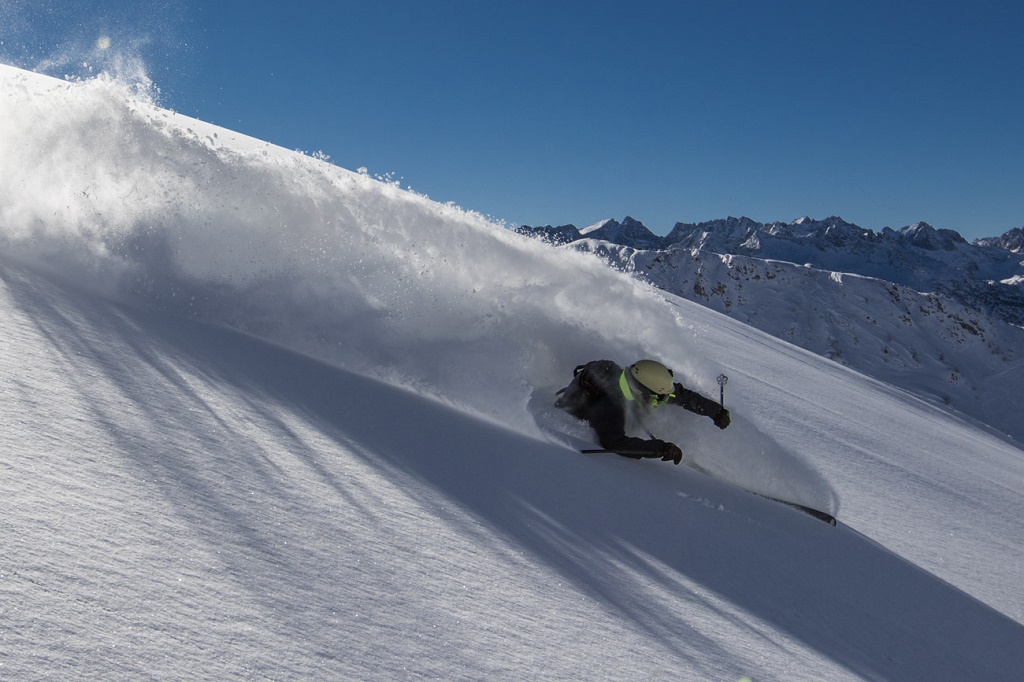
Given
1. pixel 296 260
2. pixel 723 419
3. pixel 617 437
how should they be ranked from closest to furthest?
pixel 617 437, pixel 723 419, pixel 296 260

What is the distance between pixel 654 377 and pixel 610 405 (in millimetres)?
350

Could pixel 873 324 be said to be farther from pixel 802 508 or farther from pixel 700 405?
pixel 700 405

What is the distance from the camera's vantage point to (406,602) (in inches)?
75.6

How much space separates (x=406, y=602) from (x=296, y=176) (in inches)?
163

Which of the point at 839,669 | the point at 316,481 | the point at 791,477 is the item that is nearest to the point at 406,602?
the point at 316,481

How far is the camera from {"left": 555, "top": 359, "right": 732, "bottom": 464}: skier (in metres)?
4.23

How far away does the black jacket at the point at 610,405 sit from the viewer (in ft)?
13.9

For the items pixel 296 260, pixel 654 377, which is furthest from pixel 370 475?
pixel 296 260

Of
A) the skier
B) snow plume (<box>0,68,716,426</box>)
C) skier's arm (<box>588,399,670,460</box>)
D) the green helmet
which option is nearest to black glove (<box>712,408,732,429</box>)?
the skier

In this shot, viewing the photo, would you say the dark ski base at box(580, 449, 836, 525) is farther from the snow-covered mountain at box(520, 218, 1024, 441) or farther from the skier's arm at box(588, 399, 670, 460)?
the snow-covered mountain at box(520, 218, 1024, 441)

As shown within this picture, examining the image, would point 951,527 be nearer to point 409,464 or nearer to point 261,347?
point 409,464

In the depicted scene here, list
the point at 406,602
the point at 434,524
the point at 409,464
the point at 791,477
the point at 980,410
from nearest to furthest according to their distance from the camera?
the point at 406,602
the point at 434,524
the point at 409,464
the point at 791,477
the point at 980,410

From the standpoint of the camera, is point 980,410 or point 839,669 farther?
point 980,410

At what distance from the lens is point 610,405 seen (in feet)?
14.4
